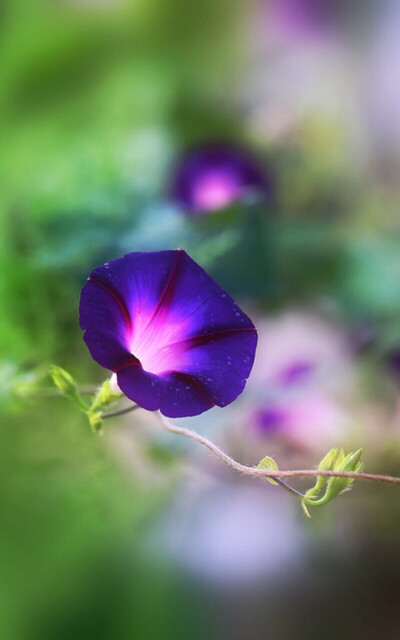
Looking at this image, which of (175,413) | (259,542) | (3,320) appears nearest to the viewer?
(175,413)

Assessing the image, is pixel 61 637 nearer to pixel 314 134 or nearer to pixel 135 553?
pixel 135 553

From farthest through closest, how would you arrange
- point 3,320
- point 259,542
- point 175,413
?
point 259,542 → point 3,320 → point 175,413

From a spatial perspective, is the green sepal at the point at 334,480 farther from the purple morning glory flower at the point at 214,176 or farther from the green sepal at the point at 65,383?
the purple morning glory flower at the point at 214,176

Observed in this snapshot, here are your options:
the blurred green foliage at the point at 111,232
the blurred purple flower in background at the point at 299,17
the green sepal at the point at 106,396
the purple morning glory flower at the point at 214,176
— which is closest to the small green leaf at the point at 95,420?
the green sepal at the point at 106,396

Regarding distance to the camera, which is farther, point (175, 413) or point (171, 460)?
point (171, 460)

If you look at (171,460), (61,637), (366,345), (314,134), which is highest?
(314,134)

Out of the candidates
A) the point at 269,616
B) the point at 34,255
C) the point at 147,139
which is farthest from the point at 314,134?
the point at 269,616

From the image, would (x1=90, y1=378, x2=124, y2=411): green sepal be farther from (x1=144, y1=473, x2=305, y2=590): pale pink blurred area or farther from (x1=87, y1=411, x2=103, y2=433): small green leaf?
(x1=144, y1=473, x2=305, y2=590): pale pink blurred area
